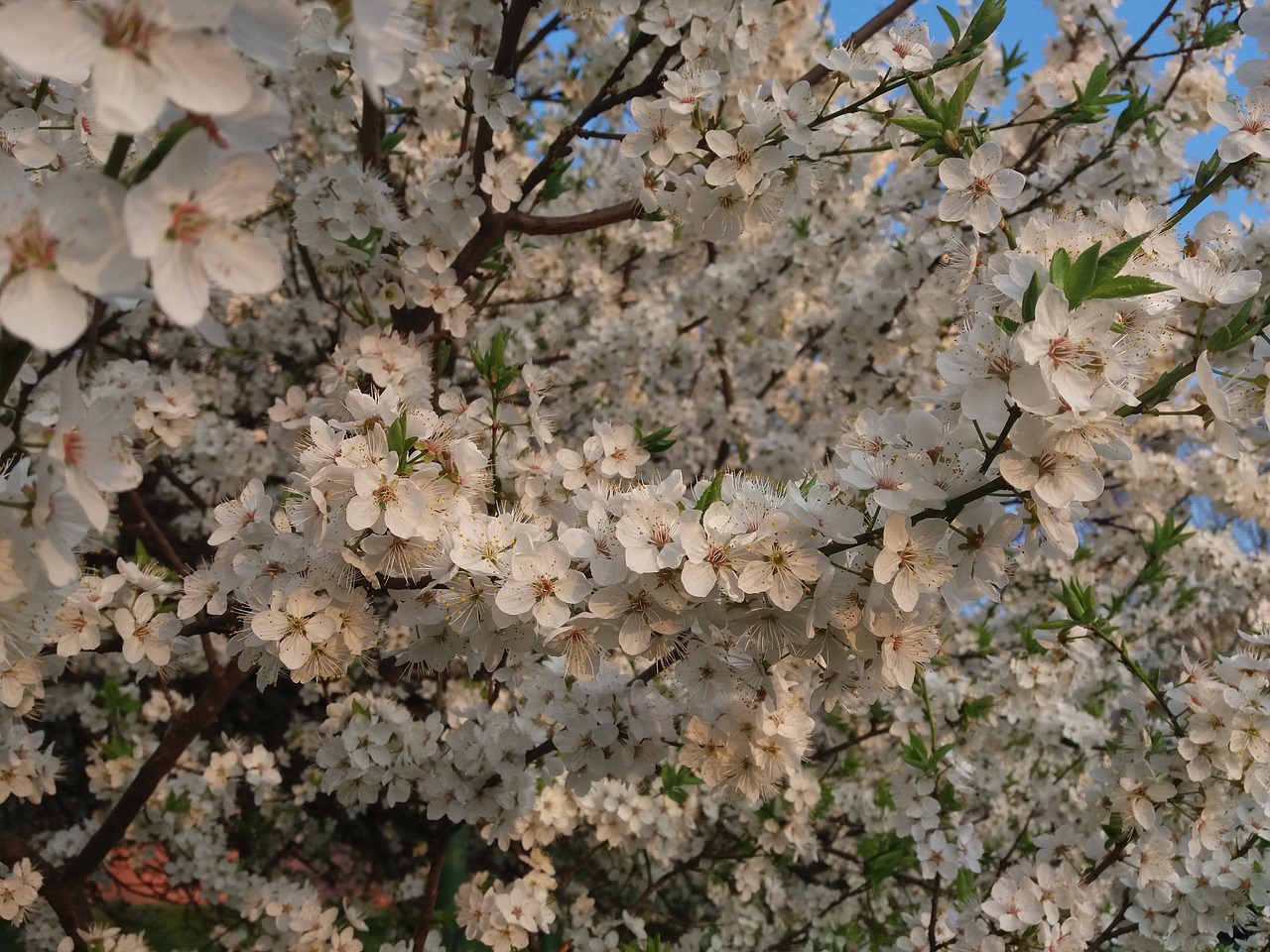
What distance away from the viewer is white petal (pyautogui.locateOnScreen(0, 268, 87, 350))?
0.82 meters

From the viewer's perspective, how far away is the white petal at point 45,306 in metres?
0.82

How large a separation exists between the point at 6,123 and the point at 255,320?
3609 mm

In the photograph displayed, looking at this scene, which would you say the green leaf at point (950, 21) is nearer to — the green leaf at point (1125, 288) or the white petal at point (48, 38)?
the green leaf at point (1125, 288)

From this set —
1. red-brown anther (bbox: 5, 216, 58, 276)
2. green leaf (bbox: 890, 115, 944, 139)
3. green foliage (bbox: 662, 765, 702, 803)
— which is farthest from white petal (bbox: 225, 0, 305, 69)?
green foliage (bbox: 662, 765, 702, 803)

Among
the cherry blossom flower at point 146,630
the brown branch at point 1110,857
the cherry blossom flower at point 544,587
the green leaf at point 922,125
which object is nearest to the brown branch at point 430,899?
the cherry blossom flower at point 146,630

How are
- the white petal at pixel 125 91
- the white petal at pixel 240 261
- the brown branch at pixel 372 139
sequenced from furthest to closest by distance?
the brown branch at pixel 372 139, the white petal at pixel 240 261, the white petal at pixel 125 91

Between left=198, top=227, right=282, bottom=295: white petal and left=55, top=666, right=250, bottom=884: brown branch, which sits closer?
left=198, top=227, right=282, bottom=295: white petal

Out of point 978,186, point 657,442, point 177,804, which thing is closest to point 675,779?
point 657,442

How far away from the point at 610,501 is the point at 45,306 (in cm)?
95

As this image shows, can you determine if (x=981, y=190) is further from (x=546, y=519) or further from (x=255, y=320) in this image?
(x=255, y=320)

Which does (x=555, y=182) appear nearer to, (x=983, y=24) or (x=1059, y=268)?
(x=983, y=24)

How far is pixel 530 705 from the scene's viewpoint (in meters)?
2.29

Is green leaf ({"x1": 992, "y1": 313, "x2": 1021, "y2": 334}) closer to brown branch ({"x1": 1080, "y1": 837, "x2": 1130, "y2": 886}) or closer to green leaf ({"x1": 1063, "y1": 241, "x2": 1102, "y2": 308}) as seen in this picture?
green leaf ({"x1": 1063, "y1": 241, "x2": 1102, "y2": 308})

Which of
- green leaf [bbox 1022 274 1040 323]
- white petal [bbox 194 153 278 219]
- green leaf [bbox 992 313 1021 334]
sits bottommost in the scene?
white petal [bbox 194 153 278 219]
